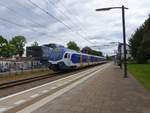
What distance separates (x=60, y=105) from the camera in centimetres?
1038

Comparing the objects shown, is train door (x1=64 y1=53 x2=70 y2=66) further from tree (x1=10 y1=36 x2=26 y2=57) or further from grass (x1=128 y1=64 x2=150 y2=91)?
tree (x1=10 y1=36 x2=26 y2=57)

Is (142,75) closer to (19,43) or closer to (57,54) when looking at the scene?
(57,54)

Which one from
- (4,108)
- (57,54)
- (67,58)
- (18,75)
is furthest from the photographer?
(67,58)

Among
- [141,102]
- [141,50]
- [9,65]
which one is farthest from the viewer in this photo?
[141,50]

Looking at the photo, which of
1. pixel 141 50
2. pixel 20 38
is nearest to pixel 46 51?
pixel 141 50

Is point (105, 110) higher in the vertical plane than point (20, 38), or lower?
lower

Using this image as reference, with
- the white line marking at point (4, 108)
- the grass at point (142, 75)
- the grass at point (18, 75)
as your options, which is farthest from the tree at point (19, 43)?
the white line marking at point (4, 108)

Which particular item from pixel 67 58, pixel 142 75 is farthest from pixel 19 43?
pixel 142 75

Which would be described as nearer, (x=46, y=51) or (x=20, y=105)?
(x=20, y=105)

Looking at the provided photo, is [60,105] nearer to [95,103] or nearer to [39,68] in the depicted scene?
[95,103]

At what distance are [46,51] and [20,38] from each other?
86170 mm

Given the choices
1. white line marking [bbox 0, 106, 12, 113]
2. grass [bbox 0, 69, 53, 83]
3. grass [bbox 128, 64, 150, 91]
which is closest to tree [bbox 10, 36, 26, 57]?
grass [bbox 0, 69, 53, 83]

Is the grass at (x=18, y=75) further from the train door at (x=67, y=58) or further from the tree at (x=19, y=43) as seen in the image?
the tree at (x=19, y=43)

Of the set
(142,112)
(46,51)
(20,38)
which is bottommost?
(142,112)
